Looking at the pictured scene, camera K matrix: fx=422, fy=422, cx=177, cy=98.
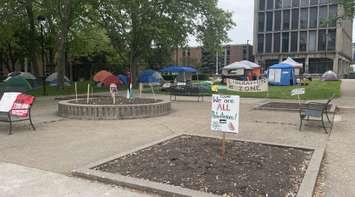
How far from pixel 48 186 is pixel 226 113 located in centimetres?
298

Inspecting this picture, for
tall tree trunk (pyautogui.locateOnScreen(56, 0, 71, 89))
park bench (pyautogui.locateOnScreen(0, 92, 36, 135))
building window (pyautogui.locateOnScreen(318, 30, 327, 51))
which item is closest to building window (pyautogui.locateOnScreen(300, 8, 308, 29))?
building window (pyautogui.locateOnScreen(318, 30, 327, 51))

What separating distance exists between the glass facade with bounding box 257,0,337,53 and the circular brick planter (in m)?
77.9

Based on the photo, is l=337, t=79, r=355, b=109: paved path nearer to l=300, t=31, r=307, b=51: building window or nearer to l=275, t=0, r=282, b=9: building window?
l=300, t=31, r=307, b=51: building window

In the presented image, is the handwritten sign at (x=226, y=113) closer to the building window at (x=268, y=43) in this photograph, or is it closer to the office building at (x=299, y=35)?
the office building at (x=299, y=35)

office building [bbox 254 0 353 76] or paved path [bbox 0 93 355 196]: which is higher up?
office building [bbox 254 0 353 76]

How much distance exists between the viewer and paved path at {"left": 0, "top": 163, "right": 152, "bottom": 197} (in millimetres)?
5258

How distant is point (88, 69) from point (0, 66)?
36.3 ft

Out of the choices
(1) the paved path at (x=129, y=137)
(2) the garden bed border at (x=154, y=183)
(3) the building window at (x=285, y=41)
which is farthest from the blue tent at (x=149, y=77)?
(3) the building window at (x=285, y=41)

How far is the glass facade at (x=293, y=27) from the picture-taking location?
284 ft

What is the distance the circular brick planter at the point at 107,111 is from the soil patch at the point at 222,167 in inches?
184

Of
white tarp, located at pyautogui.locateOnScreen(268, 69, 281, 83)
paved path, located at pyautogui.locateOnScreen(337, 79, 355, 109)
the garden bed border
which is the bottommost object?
the garden bed border

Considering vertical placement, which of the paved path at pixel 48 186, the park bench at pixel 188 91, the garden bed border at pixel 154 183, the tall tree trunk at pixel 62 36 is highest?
the tall tree trunk at pixel 62 36

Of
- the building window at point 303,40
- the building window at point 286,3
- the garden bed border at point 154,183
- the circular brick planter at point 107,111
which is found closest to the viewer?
the garden bed border at point 154,183

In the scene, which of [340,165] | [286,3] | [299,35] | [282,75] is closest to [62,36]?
[282,75]
